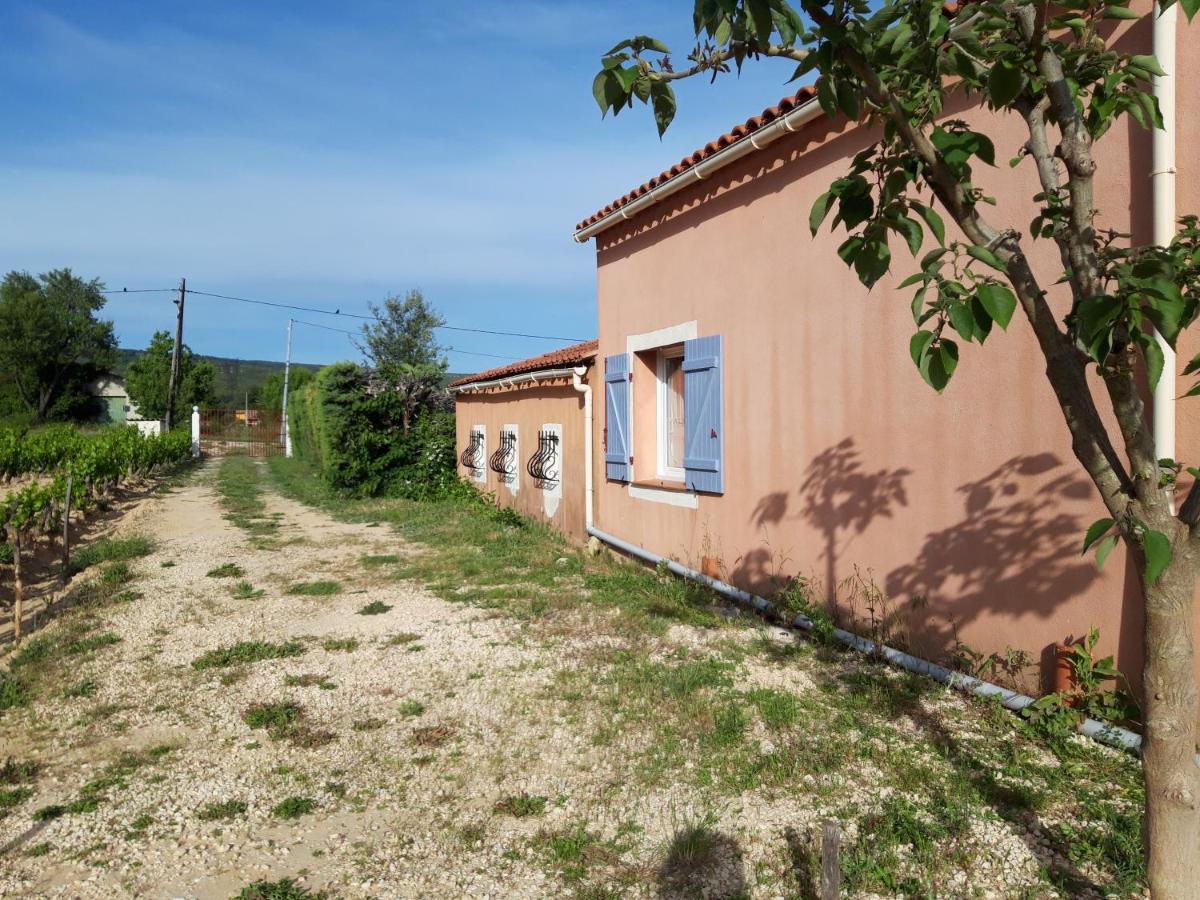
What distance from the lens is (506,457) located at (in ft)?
40.7

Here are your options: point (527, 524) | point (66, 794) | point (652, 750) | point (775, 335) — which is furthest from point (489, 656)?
point (527, 524)

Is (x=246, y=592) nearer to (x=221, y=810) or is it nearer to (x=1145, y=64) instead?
(x=221, y=810)

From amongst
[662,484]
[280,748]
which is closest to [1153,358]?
[280,748]

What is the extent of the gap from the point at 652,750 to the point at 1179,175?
11.1 ft

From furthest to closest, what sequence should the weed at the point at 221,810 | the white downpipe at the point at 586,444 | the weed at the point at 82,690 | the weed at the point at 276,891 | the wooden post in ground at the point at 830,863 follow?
the white downpipe at the point at 586,444 < the weed at the point at 82,690 < the weed at the point at 221,810 < the weed at the point at 276,891 < the wooden post in ground at the point at 830,863

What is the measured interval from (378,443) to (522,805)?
12.3 metres

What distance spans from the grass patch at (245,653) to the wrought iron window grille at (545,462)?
5.02 metres

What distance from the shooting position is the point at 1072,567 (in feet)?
12.3

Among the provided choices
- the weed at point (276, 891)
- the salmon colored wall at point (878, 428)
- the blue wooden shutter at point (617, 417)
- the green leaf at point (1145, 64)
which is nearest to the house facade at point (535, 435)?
the blue wooden shutter at point (617, 417)

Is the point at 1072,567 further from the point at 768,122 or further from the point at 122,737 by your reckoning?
the point at 122,737

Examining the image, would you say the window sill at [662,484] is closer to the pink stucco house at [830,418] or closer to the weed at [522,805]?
the pink stucco house at [830,418]

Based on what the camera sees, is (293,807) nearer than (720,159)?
Yes

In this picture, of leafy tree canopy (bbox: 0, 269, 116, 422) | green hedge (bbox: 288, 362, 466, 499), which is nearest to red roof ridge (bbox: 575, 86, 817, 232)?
green hedge (bbox: 288, 362, 466, 499)

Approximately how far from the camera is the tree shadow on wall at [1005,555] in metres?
3.78
